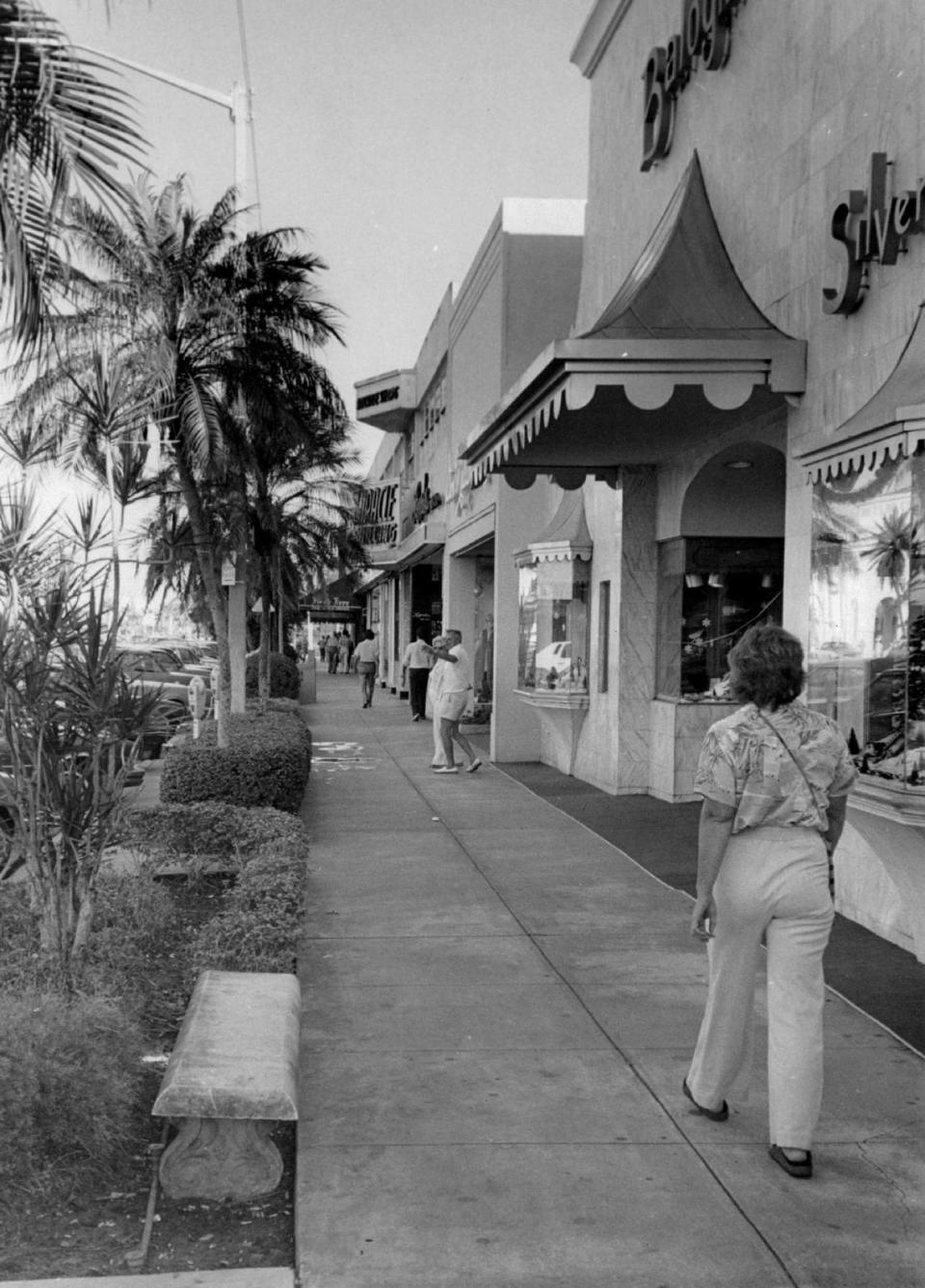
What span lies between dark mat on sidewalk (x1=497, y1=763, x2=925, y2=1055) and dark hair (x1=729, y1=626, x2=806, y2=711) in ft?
6.66

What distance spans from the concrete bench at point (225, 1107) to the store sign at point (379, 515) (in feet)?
95.4

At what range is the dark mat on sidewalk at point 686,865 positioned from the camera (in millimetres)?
6188

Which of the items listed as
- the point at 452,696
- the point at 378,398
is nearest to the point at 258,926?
the point at 452,696

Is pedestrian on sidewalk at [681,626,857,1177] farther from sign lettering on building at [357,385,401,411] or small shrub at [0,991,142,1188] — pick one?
sign lettering on building at [357,385,401,411]

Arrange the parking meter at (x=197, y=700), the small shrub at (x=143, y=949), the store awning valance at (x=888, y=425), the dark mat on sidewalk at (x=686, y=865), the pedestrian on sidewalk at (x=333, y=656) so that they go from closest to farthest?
the small shrub at (x=143, y=949), the store awning valance at (x=888, y=425), the dark mat on sidewalk at (x=686, y=865), the parking meter at (x=197, y=700), the pedestrian on sidewalk at (x=333, y=656)

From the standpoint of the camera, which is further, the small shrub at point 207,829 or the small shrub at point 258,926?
the small shrub at point 207,829

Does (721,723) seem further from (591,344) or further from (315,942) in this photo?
(591,344)

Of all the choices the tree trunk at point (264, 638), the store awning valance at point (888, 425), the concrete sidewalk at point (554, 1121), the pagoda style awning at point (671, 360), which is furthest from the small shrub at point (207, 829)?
the tree trunk at point (264, 638)

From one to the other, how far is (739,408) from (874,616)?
2874 millimetres

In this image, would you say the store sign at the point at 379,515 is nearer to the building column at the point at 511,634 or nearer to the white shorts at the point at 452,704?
the building column at the point at 511,634

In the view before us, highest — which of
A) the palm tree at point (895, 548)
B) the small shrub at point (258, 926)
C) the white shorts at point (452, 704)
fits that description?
the palm tree at point (895, 548)

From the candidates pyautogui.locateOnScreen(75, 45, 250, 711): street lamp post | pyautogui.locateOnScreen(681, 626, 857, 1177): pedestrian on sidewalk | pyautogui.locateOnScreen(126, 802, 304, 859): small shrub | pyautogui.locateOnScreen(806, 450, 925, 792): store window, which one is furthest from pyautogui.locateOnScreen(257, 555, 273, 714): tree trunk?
pyautogui.locateOnScreen(681, 626, 857, 1177): pedestrian on sidewalk

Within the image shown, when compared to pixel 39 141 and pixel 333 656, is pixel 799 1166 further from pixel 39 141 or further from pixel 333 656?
pixel 333 656

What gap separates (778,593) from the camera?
12.5 metres
